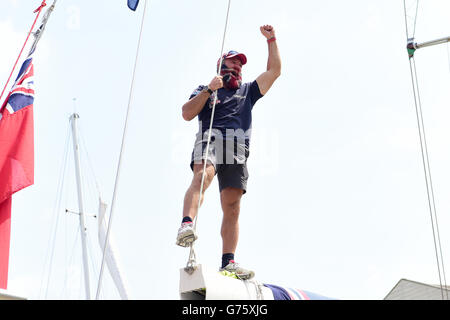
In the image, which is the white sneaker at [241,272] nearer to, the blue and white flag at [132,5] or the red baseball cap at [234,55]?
the red baseball cap at [234,55]

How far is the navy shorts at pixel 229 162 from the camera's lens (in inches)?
202

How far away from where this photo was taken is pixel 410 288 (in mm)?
15219

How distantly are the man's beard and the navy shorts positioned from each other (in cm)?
62

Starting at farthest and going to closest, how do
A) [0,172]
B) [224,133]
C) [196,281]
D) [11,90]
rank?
[11,90] < [0,172] < [224,133] < [196,281]

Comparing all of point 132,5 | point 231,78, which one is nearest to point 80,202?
point 132,5

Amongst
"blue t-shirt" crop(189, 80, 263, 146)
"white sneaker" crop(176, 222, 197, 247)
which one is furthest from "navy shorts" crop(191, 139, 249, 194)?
"white sneaker" crop(176, 222, 197, 247)

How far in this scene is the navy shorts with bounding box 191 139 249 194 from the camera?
5.12m

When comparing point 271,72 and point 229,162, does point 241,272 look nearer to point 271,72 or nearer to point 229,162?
point 229,162
